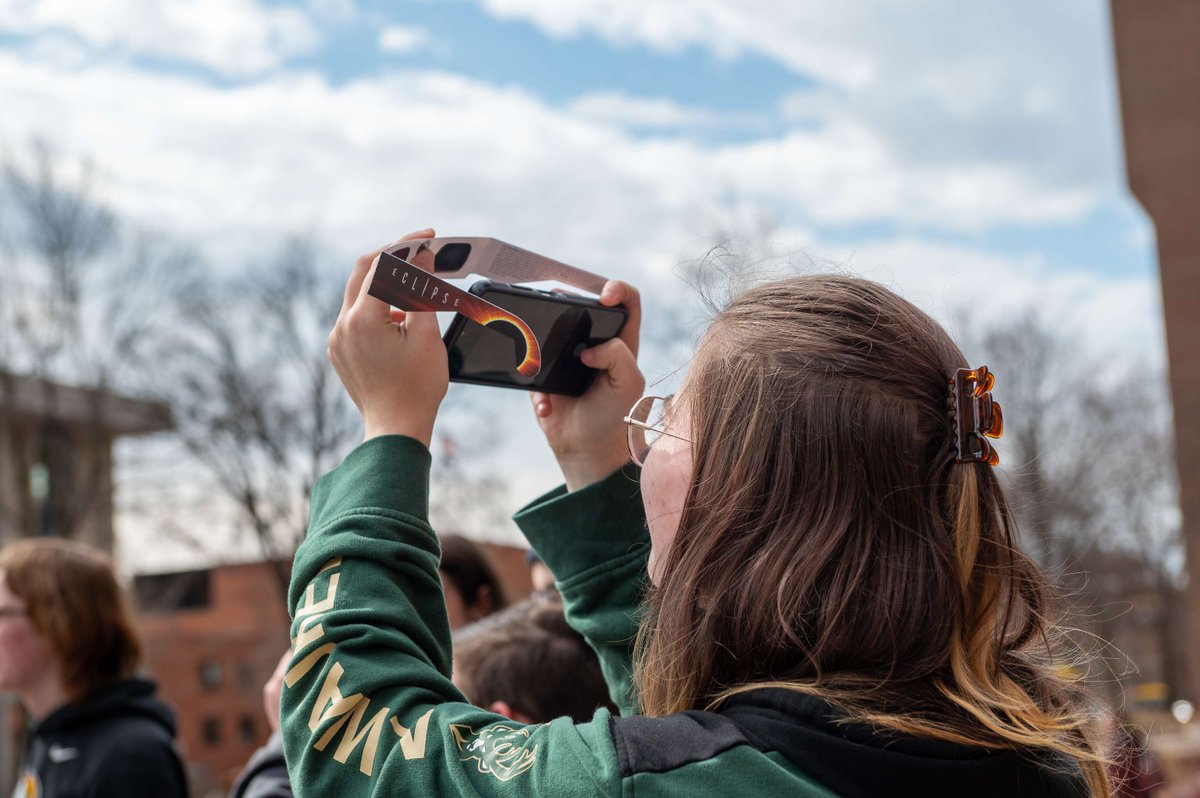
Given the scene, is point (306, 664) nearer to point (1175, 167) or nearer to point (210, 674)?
point (1175, 167)

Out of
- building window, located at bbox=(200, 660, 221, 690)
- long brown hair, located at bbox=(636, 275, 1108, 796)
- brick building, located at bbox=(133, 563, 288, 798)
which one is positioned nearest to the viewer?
long brown hair, located at bbox=(636, 275, 1108, 796)

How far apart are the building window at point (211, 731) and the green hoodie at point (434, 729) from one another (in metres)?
41.9

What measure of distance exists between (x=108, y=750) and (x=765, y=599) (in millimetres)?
2961

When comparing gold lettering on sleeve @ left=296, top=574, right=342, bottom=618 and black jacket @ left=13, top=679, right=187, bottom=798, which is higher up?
gold lettering on sleeve @ left=296, top=574, right=342, bottom=618

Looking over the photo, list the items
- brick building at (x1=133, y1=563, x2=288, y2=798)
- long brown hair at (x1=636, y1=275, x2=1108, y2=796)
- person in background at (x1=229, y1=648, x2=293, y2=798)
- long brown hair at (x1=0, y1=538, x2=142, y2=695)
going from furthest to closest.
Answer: brick building at (x1=133, y1=563, x2=288, y2=798) < long brown hair at (x1=0, y1=538, x2=142, y2=695) < person in background at (x1=229, y1=648, x2=293, y2=798) < long brown hair at (x1=636, y1=275, x2=1108, y2=796)

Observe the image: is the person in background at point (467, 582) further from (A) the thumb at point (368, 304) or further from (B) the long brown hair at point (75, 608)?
(A) the thumb at point (368, 304)

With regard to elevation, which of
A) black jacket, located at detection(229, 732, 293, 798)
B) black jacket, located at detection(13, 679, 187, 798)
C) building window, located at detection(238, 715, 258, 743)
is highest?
black jacket, located at detection(229, 732, 293, 798)

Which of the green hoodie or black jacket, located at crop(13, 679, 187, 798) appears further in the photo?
black jacket, located at crop(13, 679, 187, 798)

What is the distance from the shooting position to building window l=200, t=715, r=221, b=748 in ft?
131

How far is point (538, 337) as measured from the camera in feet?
5.82

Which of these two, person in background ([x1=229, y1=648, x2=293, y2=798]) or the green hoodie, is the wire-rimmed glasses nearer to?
the green hoodie

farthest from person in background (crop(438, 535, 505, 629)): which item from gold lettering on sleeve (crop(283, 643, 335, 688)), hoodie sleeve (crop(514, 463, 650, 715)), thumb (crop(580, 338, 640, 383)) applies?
gold lettering on sleeve (crop(283, 643, 335, 688))

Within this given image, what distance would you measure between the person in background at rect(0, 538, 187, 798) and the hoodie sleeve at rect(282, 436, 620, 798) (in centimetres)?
260

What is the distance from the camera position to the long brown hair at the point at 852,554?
4.15 feet
